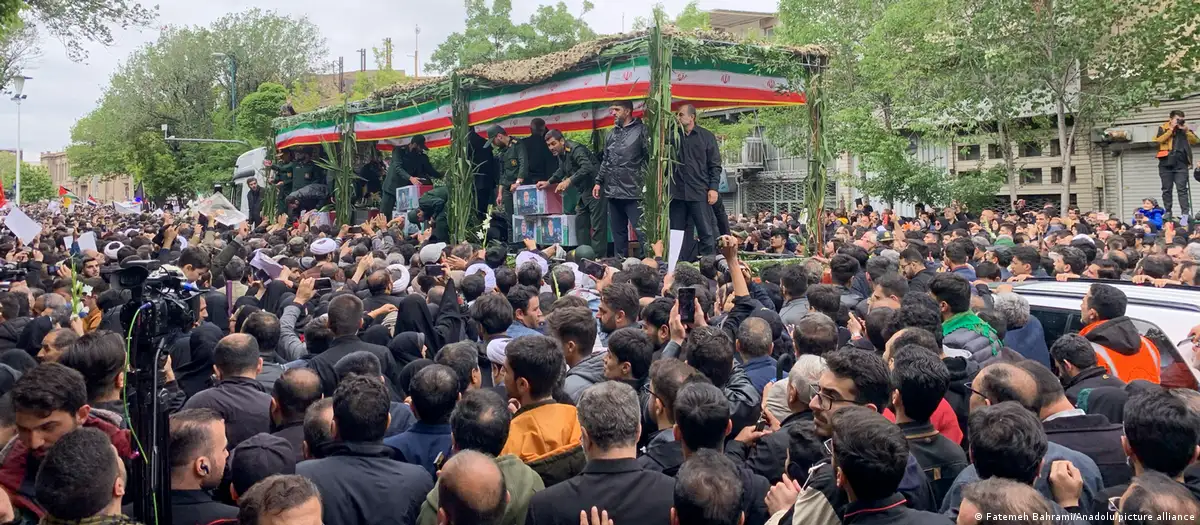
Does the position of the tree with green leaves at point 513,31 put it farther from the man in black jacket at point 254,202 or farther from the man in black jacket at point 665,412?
the man in black jacket at point 665,412

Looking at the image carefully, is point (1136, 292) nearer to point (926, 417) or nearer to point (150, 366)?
point (926, 417)

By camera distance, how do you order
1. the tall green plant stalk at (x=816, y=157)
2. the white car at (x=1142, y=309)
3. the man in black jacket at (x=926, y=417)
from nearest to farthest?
the man in black jacket at (x=926, y=417)
the white car at (x=1142, y=309)
the tall green plant stalk at (x=816, y=157)

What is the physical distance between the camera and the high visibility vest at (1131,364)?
A: 573cm

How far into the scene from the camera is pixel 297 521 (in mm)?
3113

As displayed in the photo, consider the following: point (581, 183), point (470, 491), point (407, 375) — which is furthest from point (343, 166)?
point (470, 491)

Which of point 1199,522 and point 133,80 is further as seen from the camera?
point 133,80

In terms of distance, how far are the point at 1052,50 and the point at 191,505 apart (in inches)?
824

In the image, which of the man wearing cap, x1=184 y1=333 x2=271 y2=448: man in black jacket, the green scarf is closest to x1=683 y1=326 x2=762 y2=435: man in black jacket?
the green scarf

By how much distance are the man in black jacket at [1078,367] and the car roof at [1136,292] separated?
58.2 inches

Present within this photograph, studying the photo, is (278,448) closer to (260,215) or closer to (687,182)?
(687,182)

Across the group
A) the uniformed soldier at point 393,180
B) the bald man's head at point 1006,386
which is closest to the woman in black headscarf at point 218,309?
the bald man's head at point 1006,386

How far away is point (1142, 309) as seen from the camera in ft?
20.9

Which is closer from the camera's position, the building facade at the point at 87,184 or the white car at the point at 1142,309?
the white car at the point at 1142,309

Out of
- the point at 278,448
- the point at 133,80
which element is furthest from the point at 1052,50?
the point at 133,80
